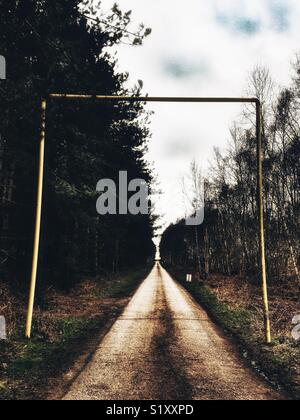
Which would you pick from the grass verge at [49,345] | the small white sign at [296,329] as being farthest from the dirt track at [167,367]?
the small white sign at [296,329]

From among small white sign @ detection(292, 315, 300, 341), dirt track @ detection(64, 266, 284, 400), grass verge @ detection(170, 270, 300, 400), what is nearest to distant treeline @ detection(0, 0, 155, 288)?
dirt track @ detection(64, 266, 284, 400)

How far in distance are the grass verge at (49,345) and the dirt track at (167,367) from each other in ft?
1.91

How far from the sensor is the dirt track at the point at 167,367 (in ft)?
17.7

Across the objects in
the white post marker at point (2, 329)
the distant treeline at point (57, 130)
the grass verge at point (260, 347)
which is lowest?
the grass verge at point (260, 347)

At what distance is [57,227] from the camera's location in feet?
45.5

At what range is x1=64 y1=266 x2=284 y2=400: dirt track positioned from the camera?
5.39 metres

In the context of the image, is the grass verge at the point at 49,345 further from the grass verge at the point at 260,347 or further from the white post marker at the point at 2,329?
the grass verge at the point at 260,347

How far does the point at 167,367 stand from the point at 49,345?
3277 millimetres

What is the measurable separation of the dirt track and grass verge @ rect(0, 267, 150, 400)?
0.58 m

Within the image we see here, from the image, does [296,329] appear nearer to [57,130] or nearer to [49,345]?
[49,345]

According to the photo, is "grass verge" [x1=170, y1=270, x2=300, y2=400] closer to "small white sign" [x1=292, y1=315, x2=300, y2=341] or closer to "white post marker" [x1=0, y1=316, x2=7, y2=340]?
"small white sign" [x1=292, y1=315, x2=300, y2=341]

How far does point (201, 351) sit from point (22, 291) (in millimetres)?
7190
